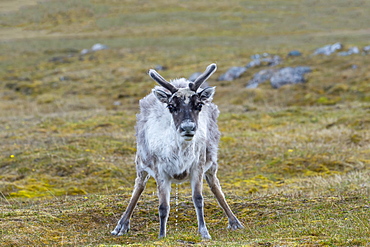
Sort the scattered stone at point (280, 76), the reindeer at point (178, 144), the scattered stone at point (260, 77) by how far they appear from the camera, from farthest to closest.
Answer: the scattered stone at point (260, 77) < the scattered stone at point (280, 76) < the reindeer at point (178, 144)

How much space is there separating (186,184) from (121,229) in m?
8.06

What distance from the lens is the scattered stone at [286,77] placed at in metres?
43.9

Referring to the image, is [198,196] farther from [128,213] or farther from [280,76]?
[280,76]

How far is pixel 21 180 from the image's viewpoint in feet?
58.7

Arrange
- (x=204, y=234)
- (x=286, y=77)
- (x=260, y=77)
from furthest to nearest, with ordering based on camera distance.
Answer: (x=260, y=77)
(x=286, y=77)
(x=204, y=234)

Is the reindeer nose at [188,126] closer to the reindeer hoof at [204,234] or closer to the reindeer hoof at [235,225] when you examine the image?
the reindeer hoof at [204,234]

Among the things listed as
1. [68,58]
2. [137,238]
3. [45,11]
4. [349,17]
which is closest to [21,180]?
[137,238]

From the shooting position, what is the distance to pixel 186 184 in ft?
60.8

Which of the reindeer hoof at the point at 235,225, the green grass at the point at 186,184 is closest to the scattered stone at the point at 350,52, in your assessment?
the green grass at the point at 186,184

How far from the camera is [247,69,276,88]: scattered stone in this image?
4622 cm

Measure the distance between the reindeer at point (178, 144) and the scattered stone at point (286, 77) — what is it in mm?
34097

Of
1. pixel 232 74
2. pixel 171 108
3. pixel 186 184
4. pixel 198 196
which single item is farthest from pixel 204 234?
pixel 232 74

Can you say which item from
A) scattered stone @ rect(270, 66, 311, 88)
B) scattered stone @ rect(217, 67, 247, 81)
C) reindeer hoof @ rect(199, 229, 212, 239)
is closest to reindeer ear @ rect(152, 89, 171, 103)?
reindeer hoof @ rect(199, 229, 212, 239)

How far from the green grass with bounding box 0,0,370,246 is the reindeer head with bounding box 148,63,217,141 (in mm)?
2096
